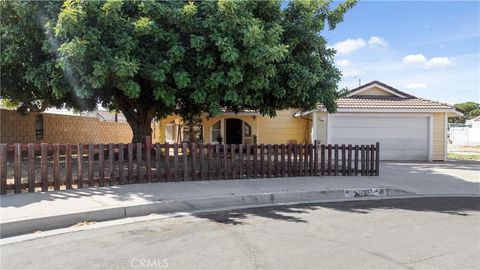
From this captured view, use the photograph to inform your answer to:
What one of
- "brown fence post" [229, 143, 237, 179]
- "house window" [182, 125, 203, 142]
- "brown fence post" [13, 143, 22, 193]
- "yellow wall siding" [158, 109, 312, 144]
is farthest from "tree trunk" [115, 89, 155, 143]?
"house window" [182, 125, 203, 142]

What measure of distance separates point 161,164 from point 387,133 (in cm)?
1251

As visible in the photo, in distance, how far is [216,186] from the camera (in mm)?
9531

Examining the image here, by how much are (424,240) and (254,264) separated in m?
2.65

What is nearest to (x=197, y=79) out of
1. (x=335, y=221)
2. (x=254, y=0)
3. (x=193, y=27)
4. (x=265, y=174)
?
(x=193, y=27)

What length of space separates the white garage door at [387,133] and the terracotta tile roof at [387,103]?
1.72 feet

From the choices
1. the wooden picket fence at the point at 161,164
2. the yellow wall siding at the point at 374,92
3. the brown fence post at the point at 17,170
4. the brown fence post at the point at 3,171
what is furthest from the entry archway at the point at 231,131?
the brown fence post at the point at 3,171

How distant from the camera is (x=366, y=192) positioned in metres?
9.88

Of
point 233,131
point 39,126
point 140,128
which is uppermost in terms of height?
point 39,126

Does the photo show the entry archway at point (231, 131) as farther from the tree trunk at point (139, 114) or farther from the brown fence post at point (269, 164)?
the brown fence post at point (269, 164)

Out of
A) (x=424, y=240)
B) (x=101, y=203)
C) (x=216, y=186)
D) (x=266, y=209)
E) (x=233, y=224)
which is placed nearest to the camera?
(x=424, y=240)

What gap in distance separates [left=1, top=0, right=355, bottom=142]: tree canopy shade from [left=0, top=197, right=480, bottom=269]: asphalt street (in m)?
3.62

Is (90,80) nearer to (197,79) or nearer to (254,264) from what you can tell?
(197,79)

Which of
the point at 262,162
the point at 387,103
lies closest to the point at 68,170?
the point at 262,162

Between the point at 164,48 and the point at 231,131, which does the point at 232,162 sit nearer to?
the point at 164,48
